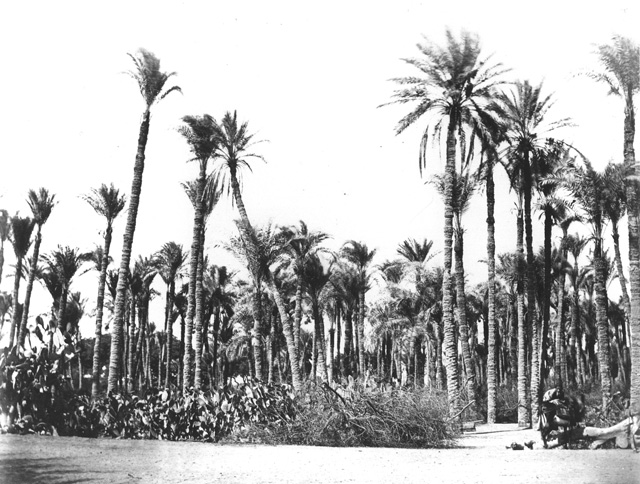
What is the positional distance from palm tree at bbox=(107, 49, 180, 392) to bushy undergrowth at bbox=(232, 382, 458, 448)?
29.7 ft

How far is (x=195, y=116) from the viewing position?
25797mm

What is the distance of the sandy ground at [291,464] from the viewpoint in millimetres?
8734

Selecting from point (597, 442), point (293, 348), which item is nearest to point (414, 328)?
point (293, 348)

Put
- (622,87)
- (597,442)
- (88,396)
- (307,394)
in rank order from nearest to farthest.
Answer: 1. (597,442)
2. (307,394)
3. (88,396)
4. (622,87)

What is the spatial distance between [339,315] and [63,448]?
119 feet

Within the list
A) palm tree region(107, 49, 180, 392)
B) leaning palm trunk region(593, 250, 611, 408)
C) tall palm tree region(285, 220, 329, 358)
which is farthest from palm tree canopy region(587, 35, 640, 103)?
tall palm tree region(285, 220, 329, 358)

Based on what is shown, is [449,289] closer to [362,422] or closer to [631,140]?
[631,140]

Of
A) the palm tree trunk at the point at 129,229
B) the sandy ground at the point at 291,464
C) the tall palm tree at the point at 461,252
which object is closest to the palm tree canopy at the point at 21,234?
the palm tree trunk at the point at 129,229

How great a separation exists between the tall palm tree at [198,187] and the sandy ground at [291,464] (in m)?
13.3

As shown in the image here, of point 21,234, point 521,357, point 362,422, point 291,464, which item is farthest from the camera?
point 21,234

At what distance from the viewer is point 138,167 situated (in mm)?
22578

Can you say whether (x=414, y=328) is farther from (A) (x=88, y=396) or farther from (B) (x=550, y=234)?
(A) (x=88, y=396)

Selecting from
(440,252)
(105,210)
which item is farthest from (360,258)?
(105,210)

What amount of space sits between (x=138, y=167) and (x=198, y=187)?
16.7 ft
